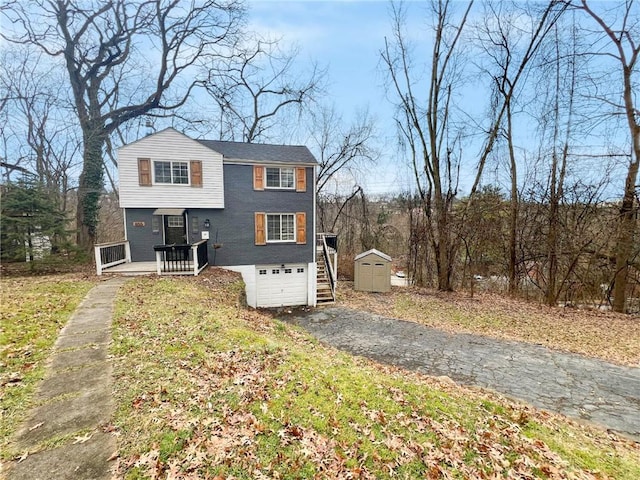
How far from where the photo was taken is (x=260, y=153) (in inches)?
515

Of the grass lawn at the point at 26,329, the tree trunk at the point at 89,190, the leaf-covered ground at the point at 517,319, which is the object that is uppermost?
the tree trunk at the point at 89,190

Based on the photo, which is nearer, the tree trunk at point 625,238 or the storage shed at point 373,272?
the tree trunk at point 625,238

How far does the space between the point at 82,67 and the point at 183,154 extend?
899 cm

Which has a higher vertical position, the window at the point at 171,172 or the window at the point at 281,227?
the window at the point at 171,172

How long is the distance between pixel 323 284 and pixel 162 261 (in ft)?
23.3

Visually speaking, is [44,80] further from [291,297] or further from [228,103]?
[291,297]

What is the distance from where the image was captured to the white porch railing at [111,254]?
10.1 metres

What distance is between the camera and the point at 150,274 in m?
10.3

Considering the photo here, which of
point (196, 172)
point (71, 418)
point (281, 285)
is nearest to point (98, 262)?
point (196, 172)

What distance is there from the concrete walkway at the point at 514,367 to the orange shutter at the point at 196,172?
25.8ft

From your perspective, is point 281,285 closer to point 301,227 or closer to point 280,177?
point 301,227

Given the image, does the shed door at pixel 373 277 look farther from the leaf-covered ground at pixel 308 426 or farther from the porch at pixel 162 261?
the leaf-covered ground at pixel 308 426

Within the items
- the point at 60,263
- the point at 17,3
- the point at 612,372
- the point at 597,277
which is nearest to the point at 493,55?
the point at 597,277

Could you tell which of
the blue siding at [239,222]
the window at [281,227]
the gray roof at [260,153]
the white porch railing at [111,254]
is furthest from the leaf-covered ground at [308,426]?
the gray roof at [260,153]
